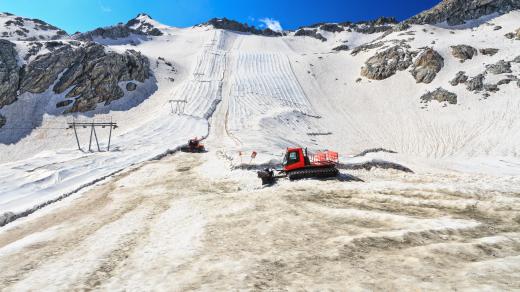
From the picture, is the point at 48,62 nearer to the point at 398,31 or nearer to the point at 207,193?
the point at 207,193

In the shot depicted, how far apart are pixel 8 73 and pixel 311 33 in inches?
3924

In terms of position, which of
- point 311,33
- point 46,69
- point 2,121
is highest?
point 311,33

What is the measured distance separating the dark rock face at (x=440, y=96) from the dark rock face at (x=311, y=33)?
6909cm

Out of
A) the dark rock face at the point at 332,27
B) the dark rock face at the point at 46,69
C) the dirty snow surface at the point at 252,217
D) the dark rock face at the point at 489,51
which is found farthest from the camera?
the dark rock face at the point at 332,27

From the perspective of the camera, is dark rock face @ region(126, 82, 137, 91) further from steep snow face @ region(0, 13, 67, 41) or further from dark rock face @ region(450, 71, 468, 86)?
dark rock face @ region(450, 71, 468, 86)

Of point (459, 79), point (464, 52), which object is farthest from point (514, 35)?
point (459, 79)

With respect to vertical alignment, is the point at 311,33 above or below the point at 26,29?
above

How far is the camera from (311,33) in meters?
122

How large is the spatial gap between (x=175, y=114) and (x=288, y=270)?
42.8 metres

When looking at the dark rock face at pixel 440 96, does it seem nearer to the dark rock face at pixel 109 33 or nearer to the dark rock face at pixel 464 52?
the dark rock face at pixel 464 52

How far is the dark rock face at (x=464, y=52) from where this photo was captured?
57500mm

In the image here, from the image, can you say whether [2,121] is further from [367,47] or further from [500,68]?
[500,68]

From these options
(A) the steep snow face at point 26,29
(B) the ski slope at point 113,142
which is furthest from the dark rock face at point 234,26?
(A) the steep snow face at point 26,29

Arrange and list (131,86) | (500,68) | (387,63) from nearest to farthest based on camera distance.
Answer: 1. (500,68)
2. (131,86)
3. (387,63)
